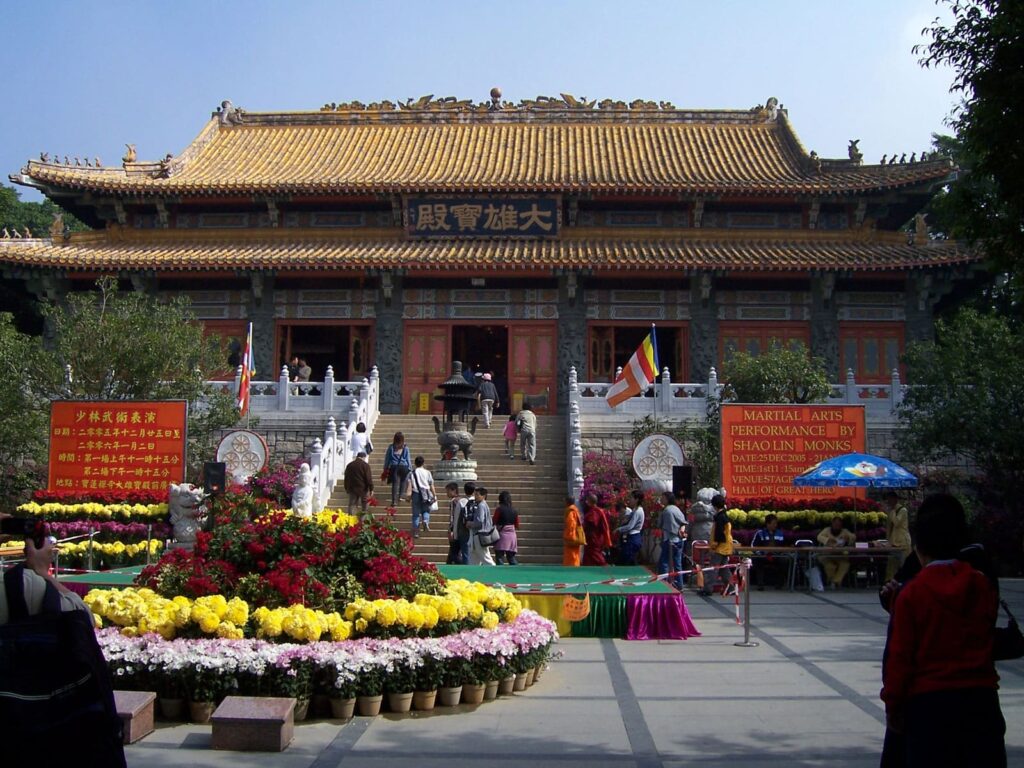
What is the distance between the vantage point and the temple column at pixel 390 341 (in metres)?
22.0

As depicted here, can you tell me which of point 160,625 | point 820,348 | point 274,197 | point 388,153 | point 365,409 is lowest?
point 160,625

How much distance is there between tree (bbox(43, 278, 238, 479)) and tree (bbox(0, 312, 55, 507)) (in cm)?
40

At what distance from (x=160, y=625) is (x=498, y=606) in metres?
2.51

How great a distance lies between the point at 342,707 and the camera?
6.36 metres

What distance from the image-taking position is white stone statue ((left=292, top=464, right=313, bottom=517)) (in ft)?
45.6

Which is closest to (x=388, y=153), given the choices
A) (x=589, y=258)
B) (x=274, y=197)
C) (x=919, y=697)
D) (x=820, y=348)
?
(x=274, y=197)

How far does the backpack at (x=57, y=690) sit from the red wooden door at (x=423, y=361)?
18439 millimetres

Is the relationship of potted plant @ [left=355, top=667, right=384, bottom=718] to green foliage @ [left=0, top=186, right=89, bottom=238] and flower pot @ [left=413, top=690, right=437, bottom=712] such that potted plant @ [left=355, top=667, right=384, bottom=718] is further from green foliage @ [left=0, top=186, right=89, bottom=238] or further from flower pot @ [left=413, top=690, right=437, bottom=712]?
green foliage @ [left=0, top=186, right=89, bottom=238]

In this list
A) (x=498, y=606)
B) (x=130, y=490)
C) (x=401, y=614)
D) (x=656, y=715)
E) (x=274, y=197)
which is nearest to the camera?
(x=656, y=715)

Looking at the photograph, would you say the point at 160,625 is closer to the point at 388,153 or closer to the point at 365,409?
the point at 365,409

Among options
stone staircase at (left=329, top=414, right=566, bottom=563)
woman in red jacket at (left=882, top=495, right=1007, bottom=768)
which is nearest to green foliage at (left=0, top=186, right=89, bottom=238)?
stone staircase at (left=329, top=414, right=566, bottom=563)

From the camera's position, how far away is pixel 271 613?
22.1 ft

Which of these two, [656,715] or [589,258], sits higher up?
[589,258]

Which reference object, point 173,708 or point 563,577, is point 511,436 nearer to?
point 563,577
